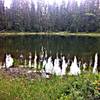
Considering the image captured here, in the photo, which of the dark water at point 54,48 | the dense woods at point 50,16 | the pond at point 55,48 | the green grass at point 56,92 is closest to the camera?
the green grass at point 56,92

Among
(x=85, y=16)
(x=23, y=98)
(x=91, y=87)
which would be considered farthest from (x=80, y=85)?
(x=85, y=16)

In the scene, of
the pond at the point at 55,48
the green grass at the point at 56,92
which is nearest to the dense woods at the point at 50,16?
the pond at the point at 55,48

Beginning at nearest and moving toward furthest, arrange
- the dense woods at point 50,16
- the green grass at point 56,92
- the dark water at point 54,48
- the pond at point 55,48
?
1. the green grass at point 56,92
2. the pond at point 55,48
3. the dark water at point 54,48
4. the dense woods at point 50,16

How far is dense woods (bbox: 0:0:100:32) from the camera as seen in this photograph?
317 feet

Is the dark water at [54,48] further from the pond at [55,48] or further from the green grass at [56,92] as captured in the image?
the green grass at [56,92]

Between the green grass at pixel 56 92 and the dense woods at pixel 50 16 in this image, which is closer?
the green grass at pixel 56 92

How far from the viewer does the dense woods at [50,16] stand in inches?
3807

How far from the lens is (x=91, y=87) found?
1048 cm

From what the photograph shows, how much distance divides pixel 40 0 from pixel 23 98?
107176 mm

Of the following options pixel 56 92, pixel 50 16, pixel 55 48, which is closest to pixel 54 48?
pixel 55 48

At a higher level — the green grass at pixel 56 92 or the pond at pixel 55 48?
Answer: the green grass at pixel 56 92

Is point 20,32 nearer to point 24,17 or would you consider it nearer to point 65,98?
point 24,17

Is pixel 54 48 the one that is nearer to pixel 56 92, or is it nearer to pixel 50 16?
pixel 56 92

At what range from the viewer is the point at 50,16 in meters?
107
